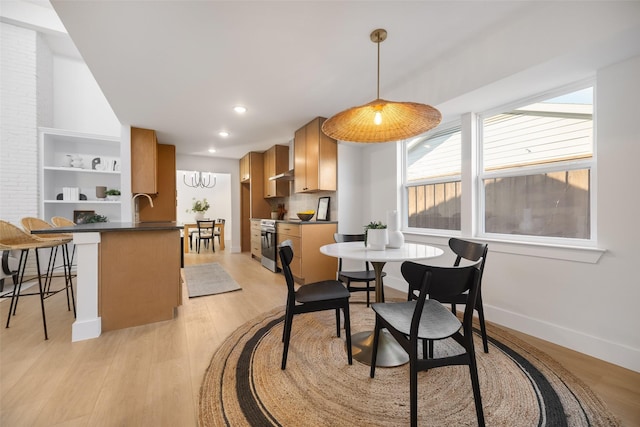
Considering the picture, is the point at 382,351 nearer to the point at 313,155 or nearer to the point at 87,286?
the point at 87,286

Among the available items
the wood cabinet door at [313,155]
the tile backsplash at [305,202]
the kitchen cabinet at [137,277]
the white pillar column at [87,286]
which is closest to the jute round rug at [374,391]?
the kitchen cabinet at [137,277]

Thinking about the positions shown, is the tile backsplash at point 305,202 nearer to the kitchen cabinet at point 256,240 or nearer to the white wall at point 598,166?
the kitchen cabinet at point 256,240

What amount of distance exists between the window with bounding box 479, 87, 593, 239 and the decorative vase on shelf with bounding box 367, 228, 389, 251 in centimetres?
142

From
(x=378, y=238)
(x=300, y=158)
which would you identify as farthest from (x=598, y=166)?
(x=300, y=158)

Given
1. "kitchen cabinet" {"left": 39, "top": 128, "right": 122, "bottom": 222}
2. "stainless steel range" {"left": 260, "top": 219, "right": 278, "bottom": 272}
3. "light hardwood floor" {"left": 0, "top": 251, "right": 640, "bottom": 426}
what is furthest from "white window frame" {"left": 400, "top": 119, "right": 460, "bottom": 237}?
"kitchen cabinet" {"left": 39, "top": 128, "right": 122, "bottom": 222}

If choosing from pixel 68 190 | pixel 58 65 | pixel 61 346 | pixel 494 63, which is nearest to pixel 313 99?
pixel 494 63

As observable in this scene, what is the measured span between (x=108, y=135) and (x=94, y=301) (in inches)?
148

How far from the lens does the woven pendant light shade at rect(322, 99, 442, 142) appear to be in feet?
5.86

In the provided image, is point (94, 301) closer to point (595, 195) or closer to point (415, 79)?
point (415, 79)

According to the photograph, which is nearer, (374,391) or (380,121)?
(374,391)

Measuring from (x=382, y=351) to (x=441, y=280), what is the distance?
101 centimetres

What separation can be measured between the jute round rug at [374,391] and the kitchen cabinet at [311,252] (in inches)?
65.2

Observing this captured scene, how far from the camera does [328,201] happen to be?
4.11m

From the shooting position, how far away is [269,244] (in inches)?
184
